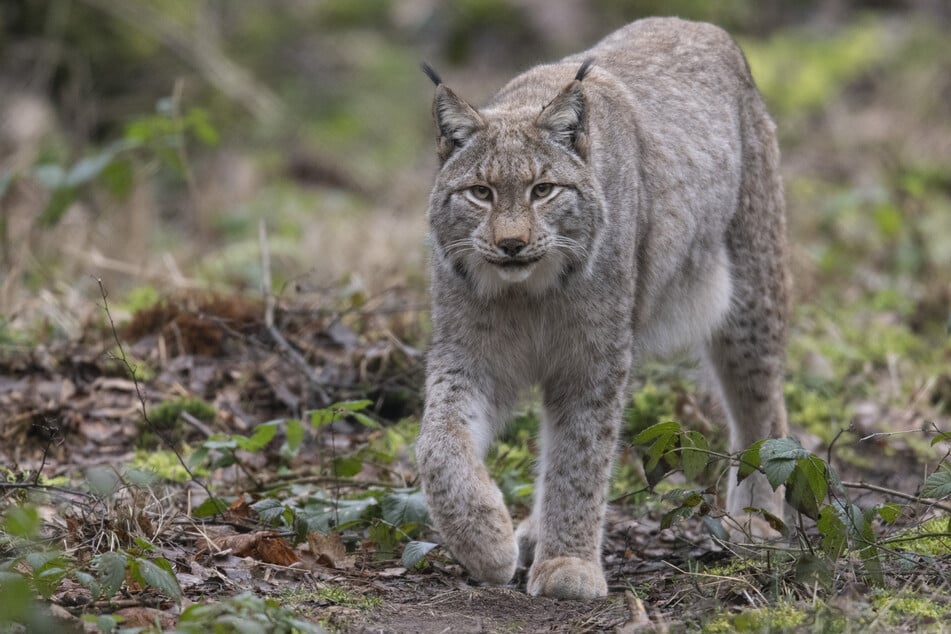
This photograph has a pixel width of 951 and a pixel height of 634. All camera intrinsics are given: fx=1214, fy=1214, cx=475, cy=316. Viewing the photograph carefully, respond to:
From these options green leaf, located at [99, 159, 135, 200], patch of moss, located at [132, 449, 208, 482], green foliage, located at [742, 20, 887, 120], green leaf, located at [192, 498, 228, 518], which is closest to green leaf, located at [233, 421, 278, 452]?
green leaf, located at [192, 498, 228, 518]

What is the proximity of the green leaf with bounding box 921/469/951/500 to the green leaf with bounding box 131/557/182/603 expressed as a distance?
2.49 metres

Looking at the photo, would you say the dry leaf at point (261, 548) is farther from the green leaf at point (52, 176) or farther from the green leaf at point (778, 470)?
the green leaf at point (52, 176)

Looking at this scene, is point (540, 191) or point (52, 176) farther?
point (52, 176)

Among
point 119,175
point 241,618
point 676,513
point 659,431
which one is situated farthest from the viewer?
point 119,175

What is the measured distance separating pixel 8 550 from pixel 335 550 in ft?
4.21

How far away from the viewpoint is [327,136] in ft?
49.7

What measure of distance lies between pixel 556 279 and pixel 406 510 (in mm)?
1152

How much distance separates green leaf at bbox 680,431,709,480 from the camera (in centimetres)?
435

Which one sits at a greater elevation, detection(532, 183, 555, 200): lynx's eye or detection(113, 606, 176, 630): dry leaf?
detection(532, 183, 555, 200): lynx's eye

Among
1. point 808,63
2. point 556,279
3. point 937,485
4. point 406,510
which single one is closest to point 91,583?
point 406,510

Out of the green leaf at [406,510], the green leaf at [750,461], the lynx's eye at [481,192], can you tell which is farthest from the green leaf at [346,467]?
the green leaf at [750,461]

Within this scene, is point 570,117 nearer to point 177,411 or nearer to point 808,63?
point 177,411

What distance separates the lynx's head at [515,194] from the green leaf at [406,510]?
0.94 meters

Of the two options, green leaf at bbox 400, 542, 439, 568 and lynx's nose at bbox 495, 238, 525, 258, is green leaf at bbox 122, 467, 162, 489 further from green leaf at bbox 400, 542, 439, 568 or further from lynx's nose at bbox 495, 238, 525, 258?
lynx's nose at bbox 495, 238, 525, 258
